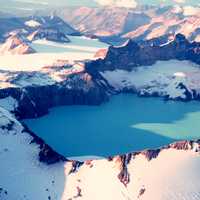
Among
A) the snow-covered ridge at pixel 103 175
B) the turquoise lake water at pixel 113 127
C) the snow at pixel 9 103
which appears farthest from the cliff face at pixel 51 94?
the snow-covered ridge at pixel 103 175

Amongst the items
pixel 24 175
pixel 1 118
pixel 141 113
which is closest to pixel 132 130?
pixel 141 113

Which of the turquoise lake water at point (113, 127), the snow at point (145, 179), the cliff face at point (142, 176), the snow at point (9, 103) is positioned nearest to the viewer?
the snow at point (145, 179)

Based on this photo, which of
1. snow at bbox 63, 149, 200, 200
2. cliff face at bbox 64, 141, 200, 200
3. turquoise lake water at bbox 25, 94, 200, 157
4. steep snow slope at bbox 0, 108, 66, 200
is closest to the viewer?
snow at bbox 63, 149, 200, 200

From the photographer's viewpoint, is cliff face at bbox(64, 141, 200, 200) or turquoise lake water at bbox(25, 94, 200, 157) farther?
turquoise lake water at bbox(25, 94, 200, 157)

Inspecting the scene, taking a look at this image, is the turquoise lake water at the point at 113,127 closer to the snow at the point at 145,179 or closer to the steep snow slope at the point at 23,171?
the steep snow slope at the point at 23,171

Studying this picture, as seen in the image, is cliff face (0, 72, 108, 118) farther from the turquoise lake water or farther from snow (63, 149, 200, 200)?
snow (63, 149, 200, 200)

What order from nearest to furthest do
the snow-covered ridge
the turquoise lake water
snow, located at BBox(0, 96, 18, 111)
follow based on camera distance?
the snow-covered ridge < the turquoise lake water < snow, located at BBox(0, 96, 18, 111)

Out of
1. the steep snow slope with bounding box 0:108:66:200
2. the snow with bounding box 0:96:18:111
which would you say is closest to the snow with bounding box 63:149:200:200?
the steep snow slope with bounding box 0:108:66:200
